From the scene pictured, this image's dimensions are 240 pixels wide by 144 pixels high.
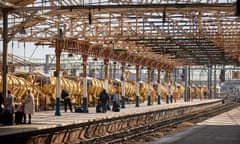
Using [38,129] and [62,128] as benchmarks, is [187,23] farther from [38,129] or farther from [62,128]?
[38,129]

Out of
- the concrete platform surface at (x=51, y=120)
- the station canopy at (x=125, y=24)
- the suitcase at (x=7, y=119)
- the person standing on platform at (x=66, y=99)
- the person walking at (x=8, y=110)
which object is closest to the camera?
the concrete platform surface at (x=51, y=120)

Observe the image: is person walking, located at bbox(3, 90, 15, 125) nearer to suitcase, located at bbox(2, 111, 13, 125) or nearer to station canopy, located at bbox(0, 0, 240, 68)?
suitcase, located at bbox(2, 111, 13, 125)

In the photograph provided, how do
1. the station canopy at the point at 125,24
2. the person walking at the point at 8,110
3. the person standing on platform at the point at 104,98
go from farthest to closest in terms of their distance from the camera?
the person standing on platform at the point at 104,98 < the station canopy at the point at 125,24 < the person walking at the point at 8,110

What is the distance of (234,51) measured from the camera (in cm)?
5744

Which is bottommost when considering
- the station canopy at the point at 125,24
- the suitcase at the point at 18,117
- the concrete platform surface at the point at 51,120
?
the concrete platform surface at the point at 51,120

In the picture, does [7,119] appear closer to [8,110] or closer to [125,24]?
[8,110]

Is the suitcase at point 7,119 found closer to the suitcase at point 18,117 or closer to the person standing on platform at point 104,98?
the suitcase at point 18,117

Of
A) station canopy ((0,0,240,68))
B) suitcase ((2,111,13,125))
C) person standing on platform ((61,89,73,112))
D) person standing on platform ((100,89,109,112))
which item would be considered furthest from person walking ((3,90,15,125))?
person standing on platform ((61,89,73,112))

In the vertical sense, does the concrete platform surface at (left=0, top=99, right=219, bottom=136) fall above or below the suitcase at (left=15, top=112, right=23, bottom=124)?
below

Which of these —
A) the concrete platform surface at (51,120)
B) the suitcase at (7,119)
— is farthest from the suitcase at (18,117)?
the suitcase at (7,119)

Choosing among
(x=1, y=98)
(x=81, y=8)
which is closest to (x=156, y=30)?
(x=81, y=8)

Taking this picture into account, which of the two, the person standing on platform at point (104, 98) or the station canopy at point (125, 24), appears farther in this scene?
the person standing on platform at point (104, 98)

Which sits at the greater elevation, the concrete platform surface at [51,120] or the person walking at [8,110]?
the person walking at [8,110]

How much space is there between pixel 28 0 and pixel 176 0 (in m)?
8.86
